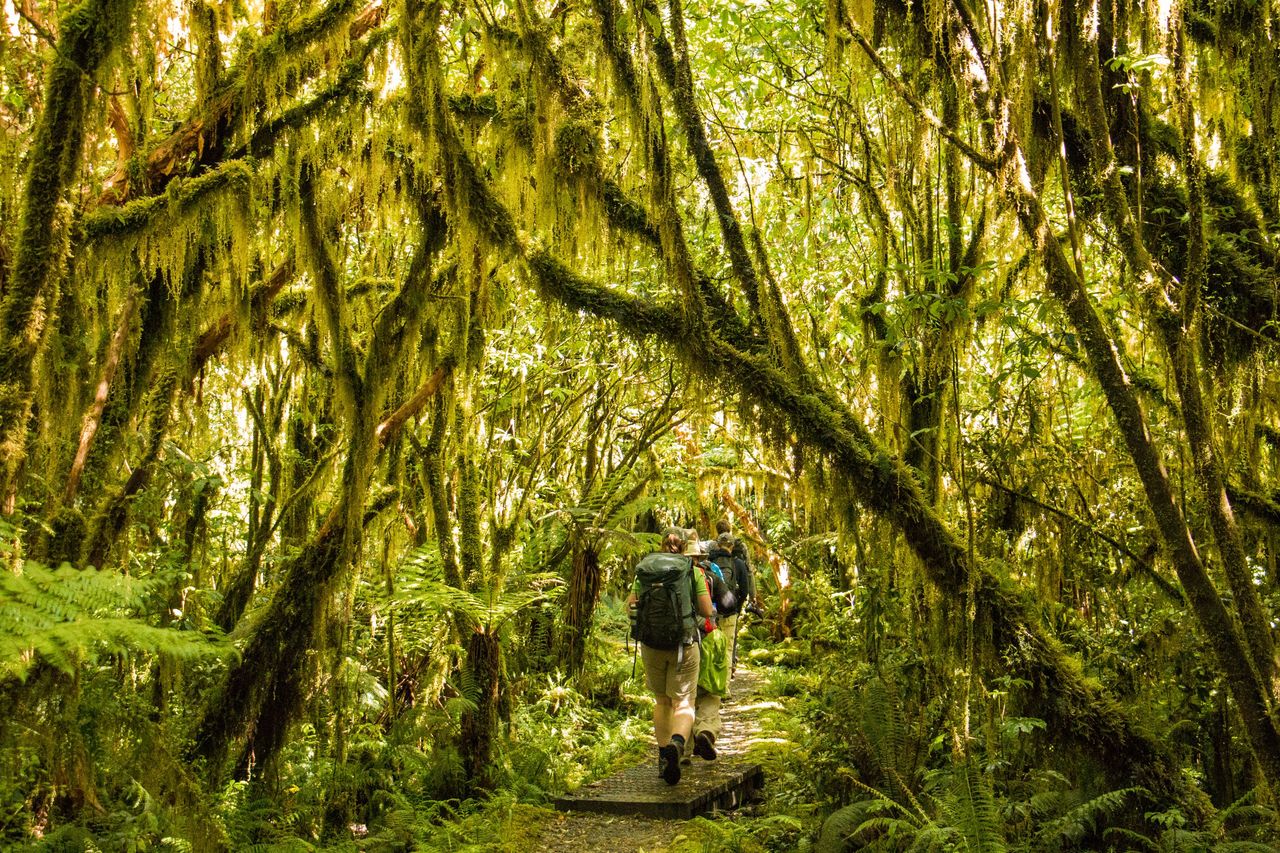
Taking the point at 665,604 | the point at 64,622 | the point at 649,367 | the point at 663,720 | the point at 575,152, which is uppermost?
the point at 575,152

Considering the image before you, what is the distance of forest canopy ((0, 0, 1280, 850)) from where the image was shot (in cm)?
411

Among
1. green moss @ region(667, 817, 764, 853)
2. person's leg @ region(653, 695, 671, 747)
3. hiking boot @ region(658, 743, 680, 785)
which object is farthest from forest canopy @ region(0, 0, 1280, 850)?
person's leg @ region(653, 695, 671, 747)

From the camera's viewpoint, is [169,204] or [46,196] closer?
[46,196]

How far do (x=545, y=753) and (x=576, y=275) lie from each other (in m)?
4.61

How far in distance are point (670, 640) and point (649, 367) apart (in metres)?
2.19

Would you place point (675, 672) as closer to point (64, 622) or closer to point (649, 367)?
point (649, 367)

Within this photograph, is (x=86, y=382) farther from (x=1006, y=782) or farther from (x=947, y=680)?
(x=1006, y=782)

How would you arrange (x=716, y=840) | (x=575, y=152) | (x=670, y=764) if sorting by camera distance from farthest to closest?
1. (x=670, y=764)
2. (x=575, y=152)
3. (x=716, y=840)

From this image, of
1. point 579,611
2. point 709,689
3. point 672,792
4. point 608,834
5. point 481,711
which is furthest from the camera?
point 579,611

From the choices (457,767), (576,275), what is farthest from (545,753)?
(576,275)

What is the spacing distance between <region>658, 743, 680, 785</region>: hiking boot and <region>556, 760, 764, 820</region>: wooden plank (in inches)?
2.1

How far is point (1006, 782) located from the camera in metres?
5.17

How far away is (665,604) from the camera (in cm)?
726

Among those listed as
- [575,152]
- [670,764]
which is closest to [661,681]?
[670,764]
